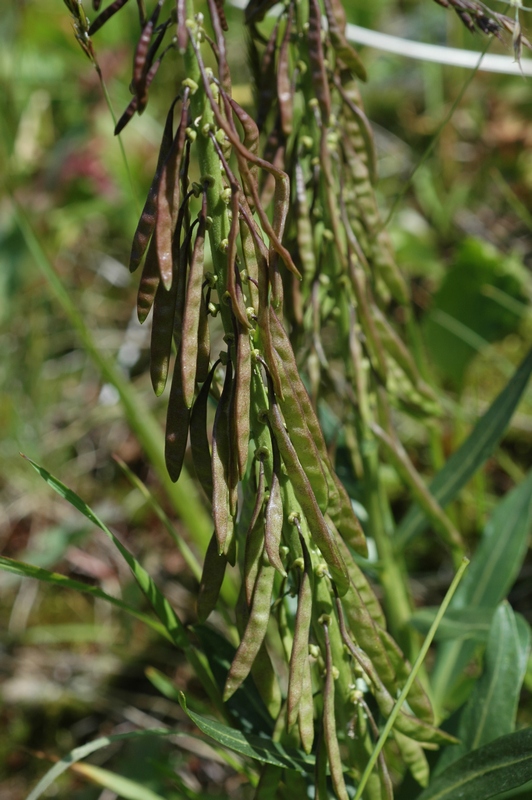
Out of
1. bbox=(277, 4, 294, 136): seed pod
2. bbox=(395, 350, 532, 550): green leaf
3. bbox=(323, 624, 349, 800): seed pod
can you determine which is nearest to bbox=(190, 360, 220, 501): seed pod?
bbox=(323, 624, 349, 800): seed pod

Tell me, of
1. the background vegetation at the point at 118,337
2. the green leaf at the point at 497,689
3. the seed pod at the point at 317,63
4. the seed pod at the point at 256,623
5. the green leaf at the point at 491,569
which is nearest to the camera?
the seed pod at the point at 256,623

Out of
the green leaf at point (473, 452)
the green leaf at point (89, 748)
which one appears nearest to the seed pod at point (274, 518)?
the green leaf at point (89, 748)

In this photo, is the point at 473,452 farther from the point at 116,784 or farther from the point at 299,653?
the point at 116,784

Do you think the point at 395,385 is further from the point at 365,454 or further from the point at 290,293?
the point at 290,293

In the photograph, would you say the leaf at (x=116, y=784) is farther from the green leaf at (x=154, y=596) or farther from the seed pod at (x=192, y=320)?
the seed pod at (x=192, y=320)

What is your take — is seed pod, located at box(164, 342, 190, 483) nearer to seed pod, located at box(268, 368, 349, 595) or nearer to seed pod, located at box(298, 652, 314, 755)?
seed pod, located at box(268, 368, 349, 595)

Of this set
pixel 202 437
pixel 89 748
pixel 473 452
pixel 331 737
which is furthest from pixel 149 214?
pixel 473 452

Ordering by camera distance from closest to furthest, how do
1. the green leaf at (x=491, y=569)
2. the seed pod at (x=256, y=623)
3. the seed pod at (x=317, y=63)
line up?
the seed pod at (x=256, y=623), the seed pod at (x=317, y=63), the green leaf at (x=491, y=569)
